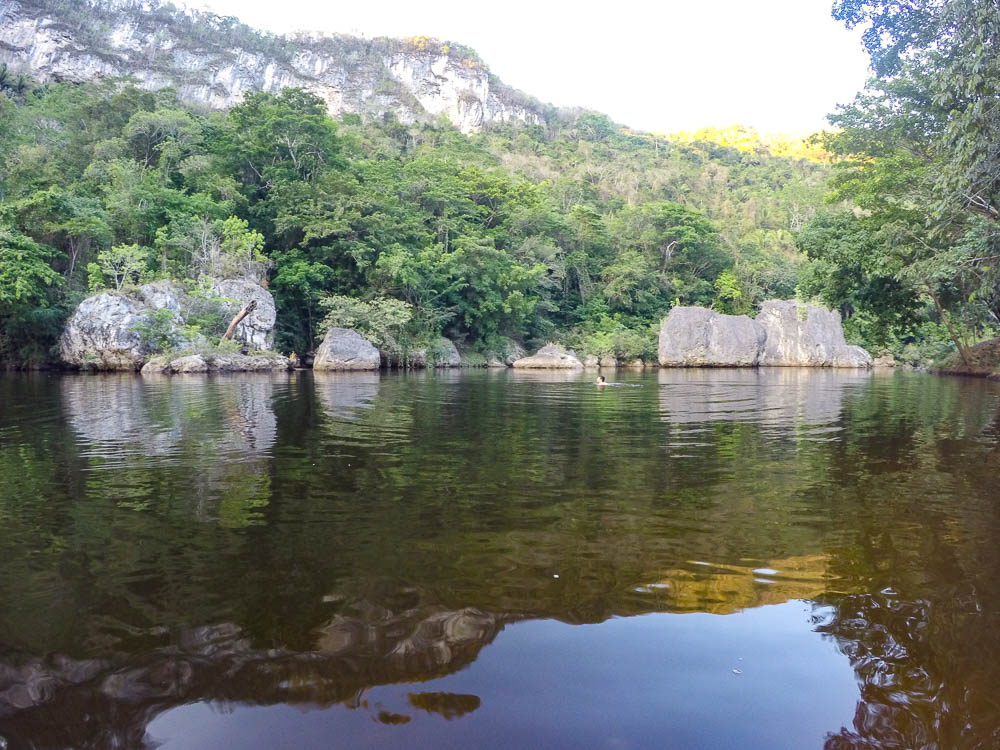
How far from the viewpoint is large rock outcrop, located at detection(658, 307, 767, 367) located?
112 feet

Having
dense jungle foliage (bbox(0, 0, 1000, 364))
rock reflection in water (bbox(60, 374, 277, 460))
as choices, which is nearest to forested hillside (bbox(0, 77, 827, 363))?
dense jungle foliage (bbox(0, 0, 1000, 364))

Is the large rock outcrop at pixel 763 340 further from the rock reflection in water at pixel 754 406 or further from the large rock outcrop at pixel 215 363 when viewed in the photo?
the large rock outcrop at pixel 215 363

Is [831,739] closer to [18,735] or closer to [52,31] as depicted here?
[18,735]

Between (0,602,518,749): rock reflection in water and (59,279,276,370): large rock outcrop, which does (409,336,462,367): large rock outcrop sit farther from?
(0,602,518,749): rock reflection in water

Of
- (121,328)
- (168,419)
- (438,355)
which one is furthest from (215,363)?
(168,419)

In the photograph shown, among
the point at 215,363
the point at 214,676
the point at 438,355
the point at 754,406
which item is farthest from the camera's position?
the point at 438,355

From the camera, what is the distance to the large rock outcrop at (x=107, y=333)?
22.1 metres

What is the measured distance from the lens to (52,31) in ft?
179

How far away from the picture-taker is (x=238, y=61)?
66.5m

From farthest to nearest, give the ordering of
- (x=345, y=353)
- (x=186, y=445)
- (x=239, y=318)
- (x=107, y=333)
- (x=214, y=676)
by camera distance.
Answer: (x=345, y=353), (x=239, y=318), (x=107, y=333), (x=186, y=445), (x=214, y=676)

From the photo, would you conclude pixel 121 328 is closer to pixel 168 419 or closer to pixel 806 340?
pixel 168 419

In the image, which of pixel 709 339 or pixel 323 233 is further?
pixel 709 339

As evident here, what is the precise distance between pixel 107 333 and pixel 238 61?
184ft

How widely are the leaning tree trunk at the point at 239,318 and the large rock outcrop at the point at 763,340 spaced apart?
21458 mm
